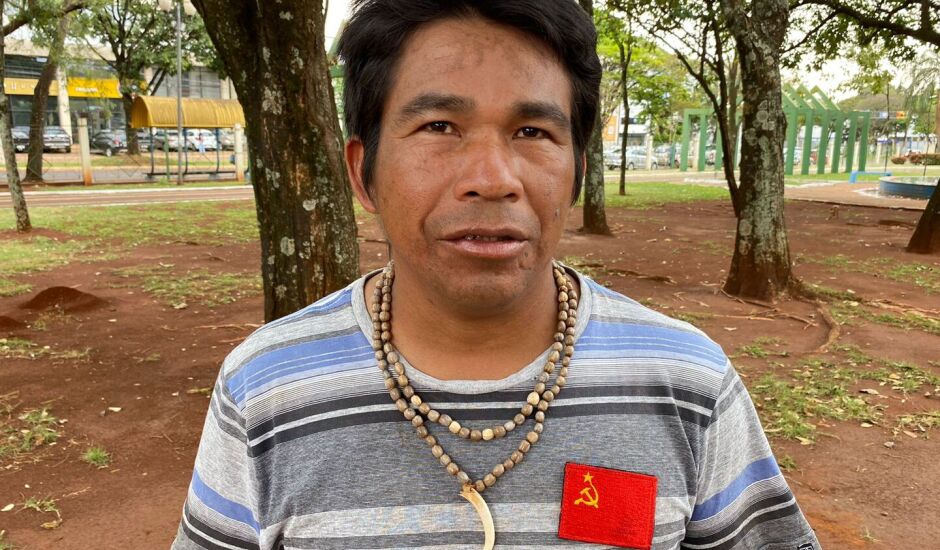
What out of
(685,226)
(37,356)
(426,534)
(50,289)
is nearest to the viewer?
(426,534)

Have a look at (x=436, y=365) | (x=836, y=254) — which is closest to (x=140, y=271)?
(x=436, y=365)

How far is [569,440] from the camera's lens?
1.20 metres

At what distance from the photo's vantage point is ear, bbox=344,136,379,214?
4.47 ft

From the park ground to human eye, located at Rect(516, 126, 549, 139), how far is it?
265 centimetres

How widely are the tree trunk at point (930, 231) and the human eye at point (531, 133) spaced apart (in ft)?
35.5

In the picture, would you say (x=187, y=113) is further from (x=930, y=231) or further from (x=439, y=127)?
(x=439, y=127)

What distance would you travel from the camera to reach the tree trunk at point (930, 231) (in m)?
10.1

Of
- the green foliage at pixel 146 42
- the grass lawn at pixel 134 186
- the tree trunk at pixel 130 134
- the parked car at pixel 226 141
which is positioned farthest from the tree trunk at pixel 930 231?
the parked car at pixel 226 141

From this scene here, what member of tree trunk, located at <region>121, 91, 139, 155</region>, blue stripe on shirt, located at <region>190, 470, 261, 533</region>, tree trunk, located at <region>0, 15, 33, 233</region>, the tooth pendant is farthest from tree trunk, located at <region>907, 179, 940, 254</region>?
tree trunk, located at <region>121, 91, 139, 155</region>

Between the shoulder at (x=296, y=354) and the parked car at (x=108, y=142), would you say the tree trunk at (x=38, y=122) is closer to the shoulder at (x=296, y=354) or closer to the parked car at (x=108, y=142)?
the parked car at (x=108, y=142)

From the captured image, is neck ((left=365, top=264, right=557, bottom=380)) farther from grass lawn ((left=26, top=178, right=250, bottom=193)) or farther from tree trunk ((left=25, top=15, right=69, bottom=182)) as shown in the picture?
tree trunk ((left=25, top=15, right=69, bottom=182))

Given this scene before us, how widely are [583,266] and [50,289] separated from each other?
19.2ft

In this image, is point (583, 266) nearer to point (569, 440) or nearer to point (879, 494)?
point (879, 494)

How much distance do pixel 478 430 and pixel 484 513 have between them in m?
0.13
